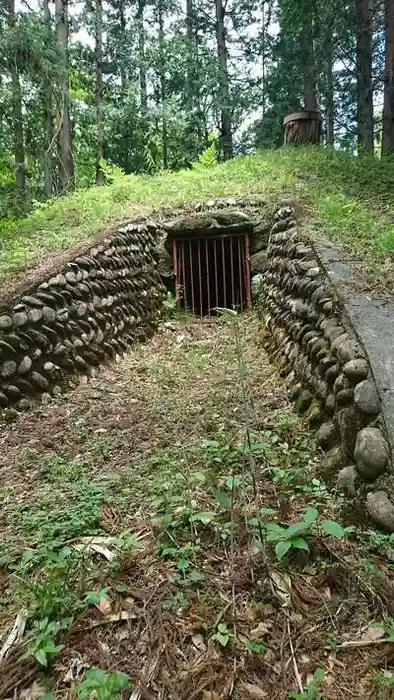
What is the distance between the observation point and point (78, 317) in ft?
14.5

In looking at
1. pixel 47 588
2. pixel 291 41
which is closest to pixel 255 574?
pixel 47 588

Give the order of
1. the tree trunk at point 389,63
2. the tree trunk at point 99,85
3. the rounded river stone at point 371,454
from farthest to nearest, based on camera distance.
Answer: the tree trunk at point 99,85
the tree trunk at point 389,63
the rounded river stone at point 371,454

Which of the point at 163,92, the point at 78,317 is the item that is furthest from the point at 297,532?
the point at 163,92

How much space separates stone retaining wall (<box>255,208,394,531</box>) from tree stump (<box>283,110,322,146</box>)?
5.73 m

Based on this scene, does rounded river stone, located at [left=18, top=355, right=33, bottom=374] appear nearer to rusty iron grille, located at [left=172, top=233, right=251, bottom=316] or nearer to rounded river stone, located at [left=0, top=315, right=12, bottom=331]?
rounded river stone, located at [left=0, top=315, right=12, bottom=331]

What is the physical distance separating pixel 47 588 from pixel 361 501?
1371 mm

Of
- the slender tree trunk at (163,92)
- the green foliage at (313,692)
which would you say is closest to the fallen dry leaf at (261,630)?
the green foliage at (313,692)

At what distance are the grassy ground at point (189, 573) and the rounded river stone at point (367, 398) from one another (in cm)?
43

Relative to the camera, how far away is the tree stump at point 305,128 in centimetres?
963

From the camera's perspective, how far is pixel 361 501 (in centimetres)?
221

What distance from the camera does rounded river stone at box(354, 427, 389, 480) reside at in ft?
7.25

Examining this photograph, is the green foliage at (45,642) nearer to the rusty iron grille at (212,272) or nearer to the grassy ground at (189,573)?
the grassy ground at (189,573)

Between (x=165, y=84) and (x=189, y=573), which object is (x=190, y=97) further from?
(x=189, y=573)

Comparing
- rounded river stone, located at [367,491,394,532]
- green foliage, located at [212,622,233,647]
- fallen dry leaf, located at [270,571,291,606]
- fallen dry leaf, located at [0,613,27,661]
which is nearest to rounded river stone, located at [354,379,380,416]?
rounded river stone, located at [367,491,394,532]
